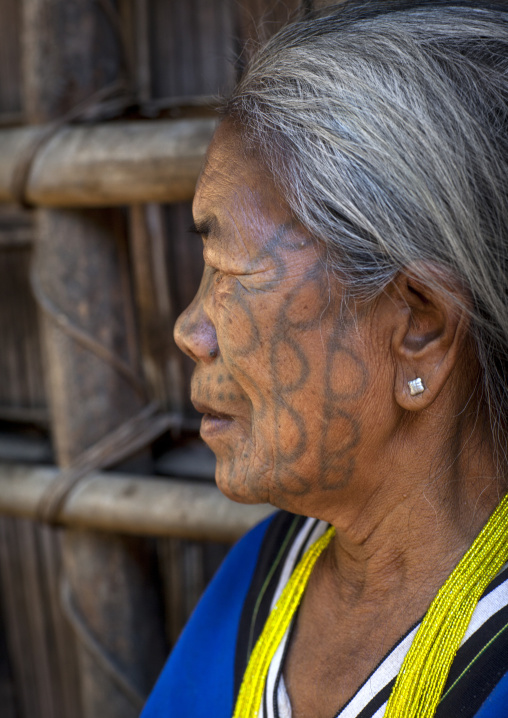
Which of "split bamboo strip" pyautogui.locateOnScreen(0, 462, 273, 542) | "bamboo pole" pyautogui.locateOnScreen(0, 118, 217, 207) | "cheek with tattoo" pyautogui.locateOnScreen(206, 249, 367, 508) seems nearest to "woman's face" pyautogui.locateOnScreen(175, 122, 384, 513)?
"cheek with tattoo" pyautogui.locateOnScreen(206, 249, 367, 508)

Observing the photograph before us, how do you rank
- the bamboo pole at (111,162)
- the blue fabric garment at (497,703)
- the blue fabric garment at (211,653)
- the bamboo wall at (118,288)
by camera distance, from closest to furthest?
the blue fabric garment at (497,703) < the blue fabric garment at (211,653) < the bamboo pole at (111,162) < the bamboo wall at (118,288)

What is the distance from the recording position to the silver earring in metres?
0.89

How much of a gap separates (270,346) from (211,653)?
62cm

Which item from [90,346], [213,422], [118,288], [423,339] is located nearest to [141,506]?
[90,346]

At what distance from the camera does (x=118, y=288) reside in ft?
6.37

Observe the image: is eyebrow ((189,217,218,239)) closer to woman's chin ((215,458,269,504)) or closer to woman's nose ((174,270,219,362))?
woman's nose ((174,270,219,362))

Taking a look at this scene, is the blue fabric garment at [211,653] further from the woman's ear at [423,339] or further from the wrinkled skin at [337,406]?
the woman's ear at [423,339]

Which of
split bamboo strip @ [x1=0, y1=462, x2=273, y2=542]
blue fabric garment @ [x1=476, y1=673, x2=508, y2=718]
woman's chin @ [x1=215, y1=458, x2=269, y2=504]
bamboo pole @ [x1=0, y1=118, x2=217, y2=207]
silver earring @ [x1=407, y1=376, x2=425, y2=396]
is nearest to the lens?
blue fabric garment @ [x1=476, y1=673, x2=508, y2=718]

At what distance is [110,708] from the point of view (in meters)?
1.97

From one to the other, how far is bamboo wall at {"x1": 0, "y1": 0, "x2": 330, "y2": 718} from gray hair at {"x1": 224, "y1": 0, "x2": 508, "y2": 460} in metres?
0.89

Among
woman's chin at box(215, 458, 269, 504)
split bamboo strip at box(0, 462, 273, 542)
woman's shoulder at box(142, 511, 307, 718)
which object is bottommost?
split bamboo strip at box(0, 462, 273, 542)

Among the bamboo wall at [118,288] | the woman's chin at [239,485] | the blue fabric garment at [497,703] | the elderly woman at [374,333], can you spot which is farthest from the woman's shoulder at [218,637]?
the bamboo wall at [118,288]

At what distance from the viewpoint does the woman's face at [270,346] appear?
0.90m

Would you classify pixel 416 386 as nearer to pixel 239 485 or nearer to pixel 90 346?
pixel 239 485
